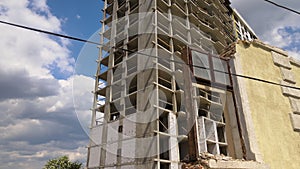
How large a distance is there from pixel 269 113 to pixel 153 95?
30.8 ft

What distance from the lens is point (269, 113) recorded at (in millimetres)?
9062

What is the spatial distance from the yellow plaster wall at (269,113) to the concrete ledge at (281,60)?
0.36 metres

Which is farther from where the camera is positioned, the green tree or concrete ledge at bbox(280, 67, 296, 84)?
the green tree

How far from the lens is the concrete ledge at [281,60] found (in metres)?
11.1

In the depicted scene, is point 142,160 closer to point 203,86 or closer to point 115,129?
point 115,129

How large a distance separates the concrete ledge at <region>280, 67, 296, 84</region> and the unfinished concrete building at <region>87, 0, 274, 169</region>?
3.47m

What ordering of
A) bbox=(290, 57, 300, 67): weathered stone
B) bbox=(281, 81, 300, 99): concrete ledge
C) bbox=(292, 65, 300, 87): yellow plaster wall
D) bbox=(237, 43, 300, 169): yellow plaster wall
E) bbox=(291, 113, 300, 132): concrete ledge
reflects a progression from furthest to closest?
bbox=(290, 57, 300, 67): weathered stone < bbox=(292, 65, 300, 87): yellow plaster wall < bbox=(281, 81, 300, 99): concrete ledge < bbox=(291, 113, 300, 132): concrete ledge < bbox=(237, 43, 300, 169): yellow plaster wall

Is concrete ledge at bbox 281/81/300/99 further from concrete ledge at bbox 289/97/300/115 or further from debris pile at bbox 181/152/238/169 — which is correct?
debris pile at bbox 181/152/238/169

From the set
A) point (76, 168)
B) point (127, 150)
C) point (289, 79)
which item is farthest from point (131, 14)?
point (76, 168)

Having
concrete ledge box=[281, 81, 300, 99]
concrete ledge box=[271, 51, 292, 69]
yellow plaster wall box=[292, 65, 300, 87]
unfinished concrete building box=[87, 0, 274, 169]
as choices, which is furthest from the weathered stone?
unfinished concrete building box=[87, 0, 274, 169]

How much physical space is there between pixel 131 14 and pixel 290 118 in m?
18.6

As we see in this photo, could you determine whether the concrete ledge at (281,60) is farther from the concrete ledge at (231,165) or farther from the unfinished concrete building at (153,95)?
the concrete ledge at (231,165)

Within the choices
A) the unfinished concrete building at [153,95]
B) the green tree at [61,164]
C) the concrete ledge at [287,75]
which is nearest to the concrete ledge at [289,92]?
the concrete ledge at [287,75]

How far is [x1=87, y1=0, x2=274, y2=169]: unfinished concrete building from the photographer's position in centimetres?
1492
